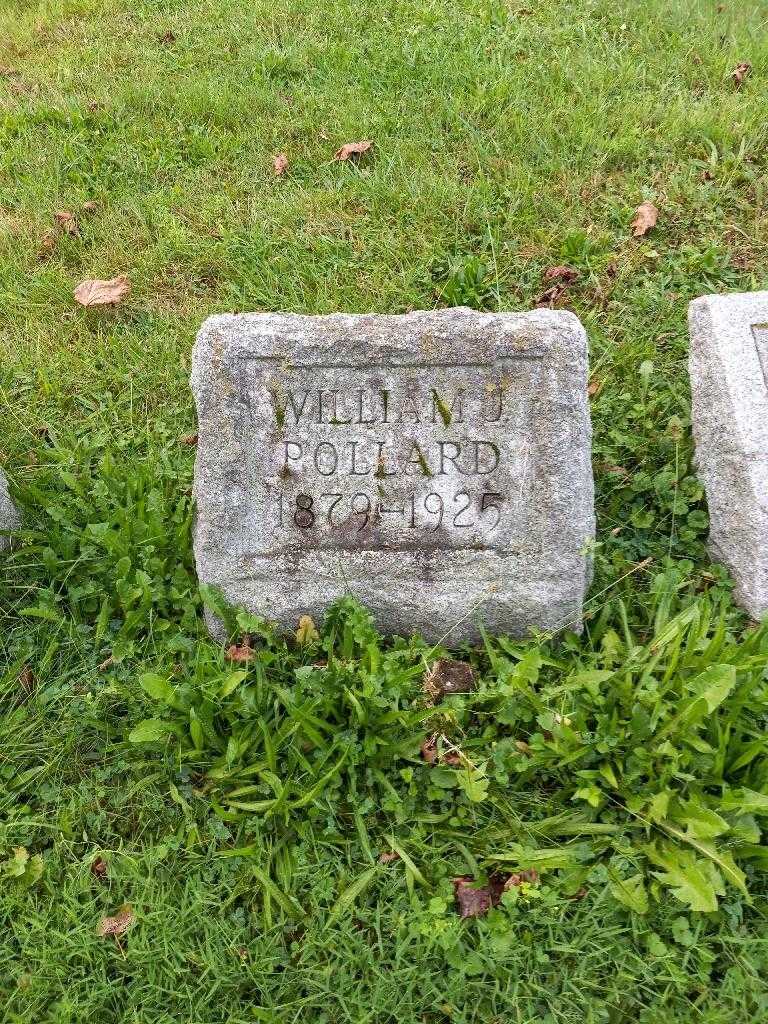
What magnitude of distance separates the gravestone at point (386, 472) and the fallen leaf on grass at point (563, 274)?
1.21 meters

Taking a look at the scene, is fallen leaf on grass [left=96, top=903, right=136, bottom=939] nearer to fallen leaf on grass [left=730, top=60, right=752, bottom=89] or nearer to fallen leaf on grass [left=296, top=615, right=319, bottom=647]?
fallen leaf on grass [left=296, top=615, right=319, bottom=647]

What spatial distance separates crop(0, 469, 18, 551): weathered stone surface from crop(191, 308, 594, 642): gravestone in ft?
2.68

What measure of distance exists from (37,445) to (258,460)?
128 centimetres

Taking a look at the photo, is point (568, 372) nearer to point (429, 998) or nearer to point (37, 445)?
point (429, 998)

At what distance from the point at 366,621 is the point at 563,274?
6.44ft

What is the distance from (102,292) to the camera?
3.57 metres

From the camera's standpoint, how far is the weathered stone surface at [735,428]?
2398 millimetres

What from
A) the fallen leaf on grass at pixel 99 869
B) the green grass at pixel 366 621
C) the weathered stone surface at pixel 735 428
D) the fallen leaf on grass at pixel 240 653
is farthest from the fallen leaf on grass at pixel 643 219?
the fallen leaf on grass at pixel 99 869

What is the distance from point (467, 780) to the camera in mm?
2092

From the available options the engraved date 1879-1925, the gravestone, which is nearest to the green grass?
the gravestone

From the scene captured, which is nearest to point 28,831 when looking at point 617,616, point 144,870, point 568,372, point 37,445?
point 144,870

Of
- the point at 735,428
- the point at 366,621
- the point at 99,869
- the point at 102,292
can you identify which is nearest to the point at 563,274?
the point at 735,428

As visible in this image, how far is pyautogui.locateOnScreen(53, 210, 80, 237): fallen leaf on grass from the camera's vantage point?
152 inches

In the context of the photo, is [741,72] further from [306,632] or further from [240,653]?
[240,653]
